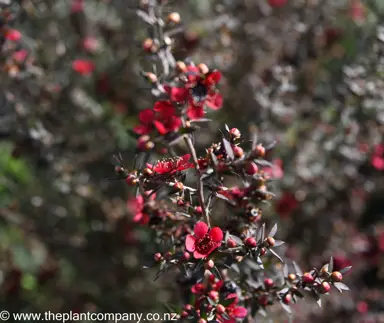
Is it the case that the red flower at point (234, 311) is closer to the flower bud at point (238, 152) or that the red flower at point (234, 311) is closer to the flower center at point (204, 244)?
the flower center at point (204, 244)

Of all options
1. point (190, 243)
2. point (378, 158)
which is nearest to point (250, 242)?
point (190, 243)

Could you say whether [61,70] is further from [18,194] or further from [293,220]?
[293,220]

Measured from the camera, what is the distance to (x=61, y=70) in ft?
9.51

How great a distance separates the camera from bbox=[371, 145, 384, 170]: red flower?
2744 millimetres

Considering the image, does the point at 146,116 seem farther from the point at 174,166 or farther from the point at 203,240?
the point at 203,240

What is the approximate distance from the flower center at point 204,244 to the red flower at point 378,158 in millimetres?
1658

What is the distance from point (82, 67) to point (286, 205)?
→ 1543mm

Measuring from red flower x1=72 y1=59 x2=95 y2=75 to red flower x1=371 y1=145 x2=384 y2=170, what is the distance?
181 cm

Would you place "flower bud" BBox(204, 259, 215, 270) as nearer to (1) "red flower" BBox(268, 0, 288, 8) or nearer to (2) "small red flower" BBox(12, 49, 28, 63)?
(2) "small red flower" BBox(12, 49, 28, 63)

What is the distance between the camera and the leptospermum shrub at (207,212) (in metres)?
1.40

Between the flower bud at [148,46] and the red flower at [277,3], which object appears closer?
the flower bud at [148,46]

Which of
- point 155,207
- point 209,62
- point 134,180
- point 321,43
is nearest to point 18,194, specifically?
point 209,62

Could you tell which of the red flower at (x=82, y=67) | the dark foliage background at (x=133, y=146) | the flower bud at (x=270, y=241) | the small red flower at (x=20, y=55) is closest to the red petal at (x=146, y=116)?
the flower bud at (x=270, y=241)

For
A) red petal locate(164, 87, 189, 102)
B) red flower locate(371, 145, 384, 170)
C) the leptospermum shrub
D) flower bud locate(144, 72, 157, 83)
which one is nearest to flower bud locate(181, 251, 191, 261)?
the leptospermum shrub
